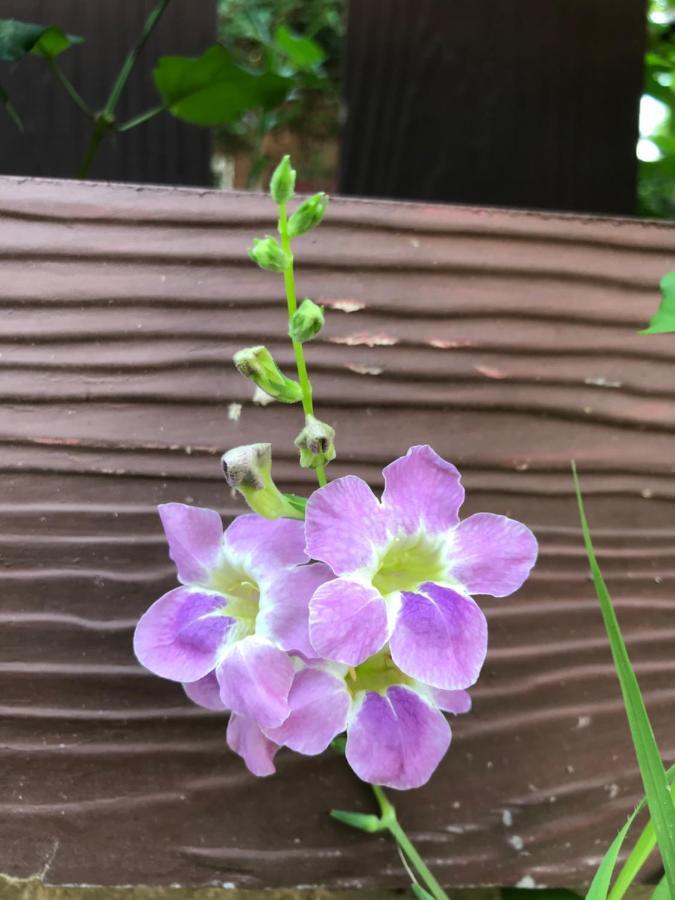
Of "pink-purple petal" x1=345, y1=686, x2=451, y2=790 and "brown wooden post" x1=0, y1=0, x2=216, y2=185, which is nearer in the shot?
"pink-purple petal" x1=345, y1=686, x2=451, y2=790

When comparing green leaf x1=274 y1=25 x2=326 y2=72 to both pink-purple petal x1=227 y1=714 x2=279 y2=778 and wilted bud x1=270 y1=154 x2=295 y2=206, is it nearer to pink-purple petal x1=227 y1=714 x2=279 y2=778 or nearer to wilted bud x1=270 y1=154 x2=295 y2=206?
wilted bud x1=270 y1=154 x2=295 y2=206

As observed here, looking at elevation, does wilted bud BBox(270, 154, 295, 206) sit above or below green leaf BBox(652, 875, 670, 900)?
above

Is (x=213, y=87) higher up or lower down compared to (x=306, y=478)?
higher up

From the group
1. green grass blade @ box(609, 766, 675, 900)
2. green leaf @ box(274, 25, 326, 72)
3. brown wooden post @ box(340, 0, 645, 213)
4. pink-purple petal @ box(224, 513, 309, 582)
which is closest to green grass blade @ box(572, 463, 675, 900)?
green grass blade @ box(609, 766, 675, 900)

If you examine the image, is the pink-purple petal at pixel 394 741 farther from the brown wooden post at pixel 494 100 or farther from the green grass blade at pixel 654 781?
the brown wooden post at pixel 494 100

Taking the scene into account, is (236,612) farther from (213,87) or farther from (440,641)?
(213,87)

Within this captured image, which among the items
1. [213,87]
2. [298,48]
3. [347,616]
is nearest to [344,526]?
[347,616]

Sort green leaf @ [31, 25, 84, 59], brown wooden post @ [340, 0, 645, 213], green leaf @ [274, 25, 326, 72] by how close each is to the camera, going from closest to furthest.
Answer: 1. green leaf @ [31, 25, 84, 59]
2. brown wooden post @ [340, 0, 645, 213]
3. green leaf @ [274, 25, 326, 72]
